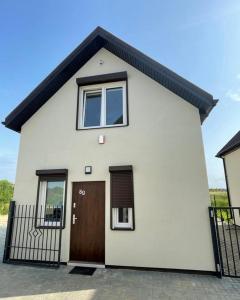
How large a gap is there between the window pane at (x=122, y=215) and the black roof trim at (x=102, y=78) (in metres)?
4.36

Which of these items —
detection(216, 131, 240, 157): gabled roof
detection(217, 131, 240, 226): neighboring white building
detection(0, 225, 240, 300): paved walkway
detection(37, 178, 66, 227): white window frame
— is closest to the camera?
detection(0, 225, 240, 300): paved walkway

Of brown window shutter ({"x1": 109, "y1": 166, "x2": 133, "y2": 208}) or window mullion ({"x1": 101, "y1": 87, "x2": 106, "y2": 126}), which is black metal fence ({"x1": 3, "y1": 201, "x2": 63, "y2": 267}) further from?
window mullion ({"x1": 101, "y1": 87, "x2": 106, "y2": 126})

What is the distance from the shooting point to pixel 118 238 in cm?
536

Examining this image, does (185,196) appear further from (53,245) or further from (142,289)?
(53,245)

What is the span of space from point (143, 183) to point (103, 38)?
520 centimetres

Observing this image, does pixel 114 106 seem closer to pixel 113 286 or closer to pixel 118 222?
pixel 118 222

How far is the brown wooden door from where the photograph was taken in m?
5.53

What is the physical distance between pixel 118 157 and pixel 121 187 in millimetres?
929

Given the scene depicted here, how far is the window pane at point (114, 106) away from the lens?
6.41 metres

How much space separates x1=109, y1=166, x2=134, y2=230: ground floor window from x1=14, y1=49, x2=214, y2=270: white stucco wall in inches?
7.2

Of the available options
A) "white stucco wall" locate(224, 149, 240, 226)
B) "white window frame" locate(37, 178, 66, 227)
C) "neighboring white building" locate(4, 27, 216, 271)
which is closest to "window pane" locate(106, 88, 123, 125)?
"neighboring white building" locate(4, 27, 216, 271)

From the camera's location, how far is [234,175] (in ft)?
36.1

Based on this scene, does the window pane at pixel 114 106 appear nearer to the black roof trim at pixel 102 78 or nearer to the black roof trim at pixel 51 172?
the black roof trim at pixel 102 78

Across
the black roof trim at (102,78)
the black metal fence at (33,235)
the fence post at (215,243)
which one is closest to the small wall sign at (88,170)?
the black metal fence at (33,235)
